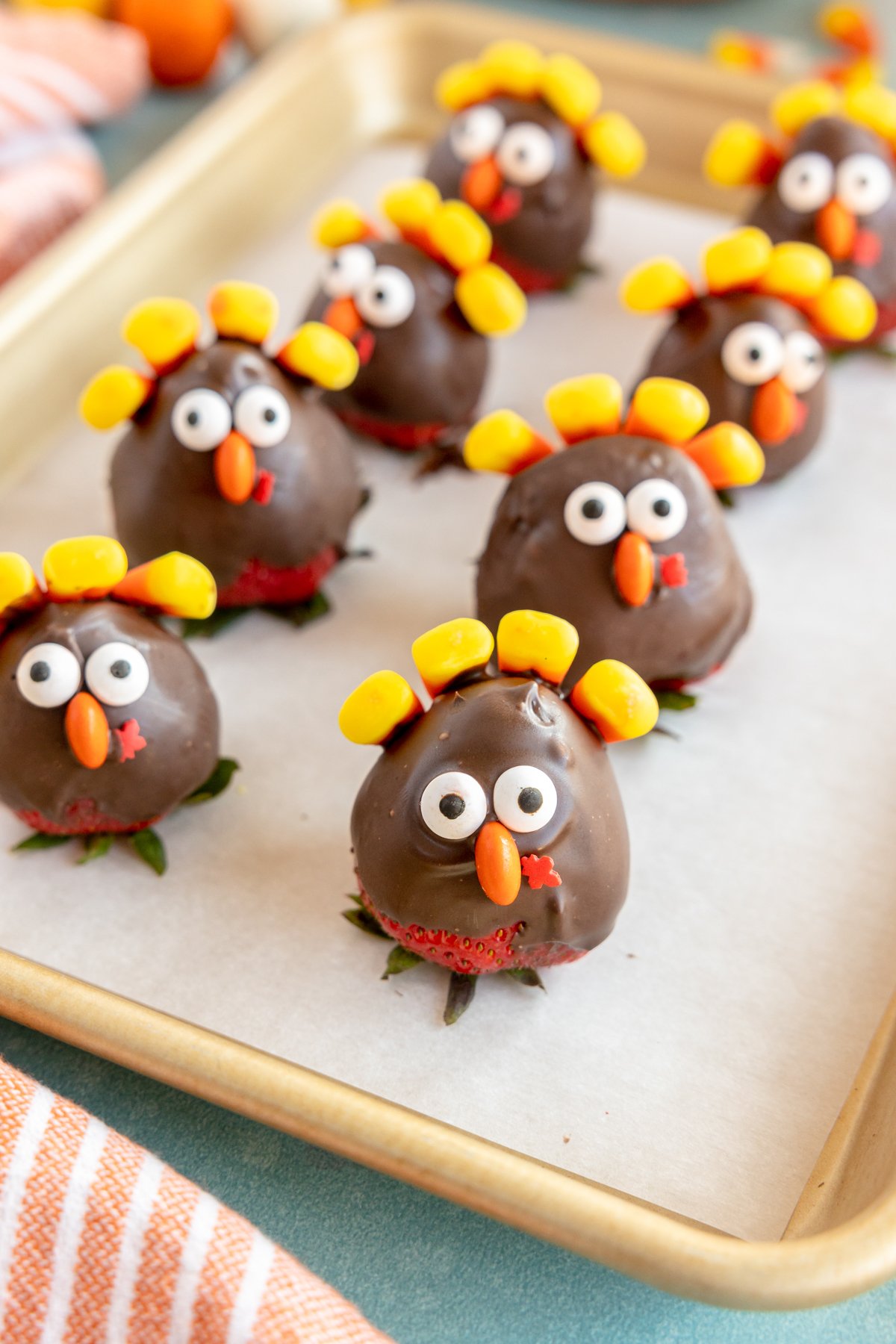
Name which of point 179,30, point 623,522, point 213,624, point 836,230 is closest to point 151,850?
point 213,624

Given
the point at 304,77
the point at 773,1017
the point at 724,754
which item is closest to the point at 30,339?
the point at 304,77

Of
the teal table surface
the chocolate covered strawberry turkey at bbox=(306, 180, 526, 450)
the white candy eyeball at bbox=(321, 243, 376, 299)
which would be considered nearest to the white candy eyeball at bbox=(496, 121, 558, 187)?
the chocolate covered strawberry turkey at bbox=(306, 180, 526, 450)

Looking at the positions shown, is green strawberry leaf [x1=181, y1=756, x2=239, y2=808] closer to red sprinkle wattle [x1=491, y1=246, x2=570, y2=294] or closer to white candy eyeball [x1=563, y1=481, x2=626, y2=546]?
white candy eyeball [x1=563, y1=481, x2=626, y2=546]

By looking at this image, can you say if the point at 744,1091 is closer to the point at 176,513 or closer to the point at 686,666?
the point at 686,666

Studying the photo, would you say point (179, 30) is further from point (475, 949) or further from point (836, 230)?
point (475, 949)

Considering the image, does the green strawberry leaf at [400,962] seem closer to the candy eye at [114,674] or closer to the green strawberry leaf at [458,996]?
the green strawberry leaf at [458,996]

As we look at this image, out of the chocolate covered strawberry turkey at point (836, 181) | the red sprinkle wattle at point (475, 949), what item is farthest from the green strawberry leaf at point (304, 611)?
the chocolate covered strawberry turkey at point (836, 181)
